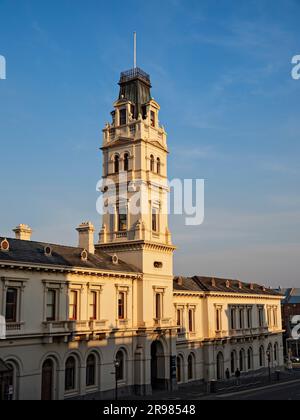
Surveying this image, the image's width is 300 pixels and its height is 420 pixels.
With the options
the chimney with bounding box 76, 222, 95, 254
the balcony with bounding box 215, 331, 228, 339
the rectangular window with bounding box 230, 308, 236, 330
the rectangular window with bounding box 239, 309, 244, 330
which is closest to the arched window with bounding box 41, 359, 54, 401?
the chimney with bounding box 76, 222, 95, 254

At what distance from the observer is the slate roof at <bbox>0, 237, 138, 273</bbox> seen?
36719mm

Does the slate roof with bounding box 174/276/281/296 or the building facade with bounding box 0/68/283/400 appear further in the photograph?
the slate roof with bounding box 174/276/281/296

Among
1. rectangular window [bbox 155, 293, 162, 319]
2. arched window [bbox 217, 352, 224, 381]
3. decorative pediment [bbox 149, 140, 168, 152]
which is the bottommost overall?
arched window [bbox 217, 352, 224, 381]

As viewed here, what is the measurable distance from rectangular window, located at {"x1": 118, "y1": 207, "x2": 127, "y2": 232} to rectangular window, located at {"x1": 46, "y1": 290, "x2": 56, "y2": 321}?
1332 centimetres

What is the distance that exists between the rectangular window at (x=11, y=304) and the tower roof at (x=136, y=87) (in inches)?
960

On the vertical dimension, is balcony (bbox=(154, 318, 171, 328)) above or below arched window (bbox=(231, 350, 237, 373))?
above

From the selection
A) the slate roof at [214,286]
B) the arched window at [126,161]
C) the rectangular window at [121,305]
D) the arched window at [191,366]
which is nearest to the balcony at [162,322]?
the rectangular window at [121,305]

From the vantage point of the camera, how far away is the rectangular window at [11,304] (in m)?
35.2

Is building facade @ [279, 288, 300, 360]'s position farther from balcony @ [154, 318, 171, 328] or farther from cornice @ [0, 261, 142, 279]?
cornice @ [0, 261, 142, 279]

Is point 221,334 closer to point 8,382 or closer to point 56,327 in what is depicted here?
point 56,327
